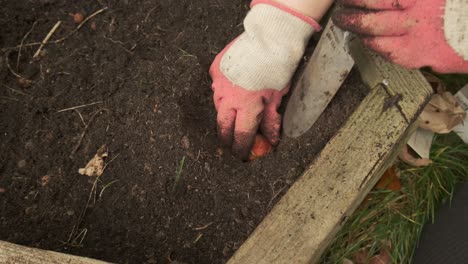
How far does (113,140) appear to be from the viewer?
1.63 meters

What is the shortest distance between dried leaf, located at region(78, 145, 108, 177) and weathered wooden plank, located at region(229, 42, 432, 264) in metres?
0.60

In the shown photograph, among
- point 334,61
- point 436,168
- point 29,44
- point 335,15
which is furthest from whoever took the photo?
point 436,168

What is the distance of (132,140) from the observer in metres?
1.62

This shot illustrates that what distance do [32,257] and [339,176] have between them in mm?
904

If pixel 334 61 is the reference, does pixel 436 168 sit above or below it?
below

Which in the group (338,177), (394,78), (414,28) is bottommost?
(338,177)

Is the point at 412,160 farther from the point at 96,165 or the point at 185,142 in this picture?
the point at 96,165

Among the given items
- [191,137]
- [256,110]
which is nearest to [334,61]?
[256,110]

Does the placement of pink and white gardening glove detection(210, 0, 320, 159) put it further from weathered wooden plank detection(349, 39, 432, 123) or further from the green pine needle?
the green pine needle

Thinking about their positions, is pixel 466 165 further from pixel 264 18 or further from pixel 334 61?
pixel 264 18

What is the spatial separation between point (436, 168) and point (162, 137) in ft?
3.84

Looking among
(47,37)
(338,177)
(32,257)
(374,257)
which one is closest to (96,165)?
(32,257)

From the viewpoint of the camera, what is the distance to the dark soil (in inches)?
59.3

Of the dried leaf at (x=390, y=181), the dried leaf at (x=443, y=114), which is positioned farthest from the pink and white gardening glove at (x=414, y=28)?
the dried leaf at (x=390, y=181)
